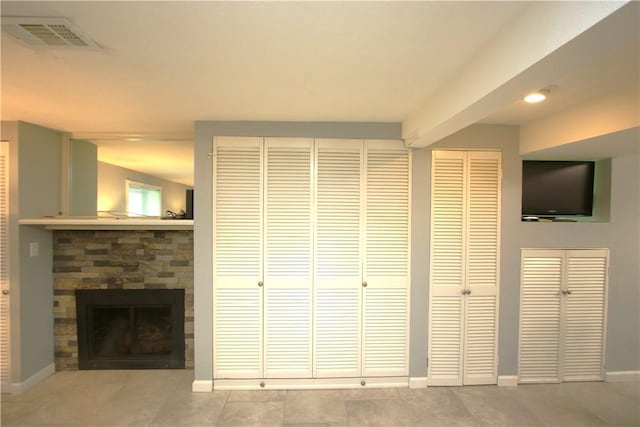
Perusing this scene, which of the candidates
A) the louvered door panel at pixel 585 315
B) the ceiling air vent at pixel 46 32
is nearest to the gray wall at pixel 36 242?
the ceiling air vent at pixel 46 32

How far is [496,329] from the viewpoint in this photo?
2.65 m

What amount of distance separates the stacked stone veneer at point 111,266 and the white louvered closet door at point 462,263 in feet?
7.74


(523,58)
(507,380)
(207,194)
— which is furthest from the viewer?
(507,380)

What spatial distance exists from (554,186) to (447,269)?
4.39ft

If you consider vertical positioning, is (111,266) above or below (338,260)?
below

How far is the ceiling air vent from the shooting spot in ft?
3.78

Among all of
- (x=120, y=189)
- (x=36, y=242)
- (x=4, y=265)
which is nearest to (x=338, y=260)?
(x=120, y=189)

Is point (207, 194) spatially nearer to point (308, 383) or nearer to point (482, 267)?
point (308, 383)

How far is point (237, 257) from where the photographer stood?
2561 millimetres

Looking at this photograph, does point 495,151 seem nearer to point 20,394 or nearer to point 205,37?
point 205,37

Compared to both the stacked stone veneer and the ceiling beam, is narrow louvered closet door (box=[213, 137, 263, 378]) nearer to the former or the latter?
the stacked stone veneer

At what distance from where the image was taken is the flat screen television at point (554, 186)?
110 inches

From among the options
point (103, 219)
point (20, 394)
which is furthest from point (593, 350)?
point (20, 394)

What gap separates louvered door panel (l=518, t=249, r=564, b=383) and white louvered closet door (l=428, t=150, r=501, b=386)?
296mm
